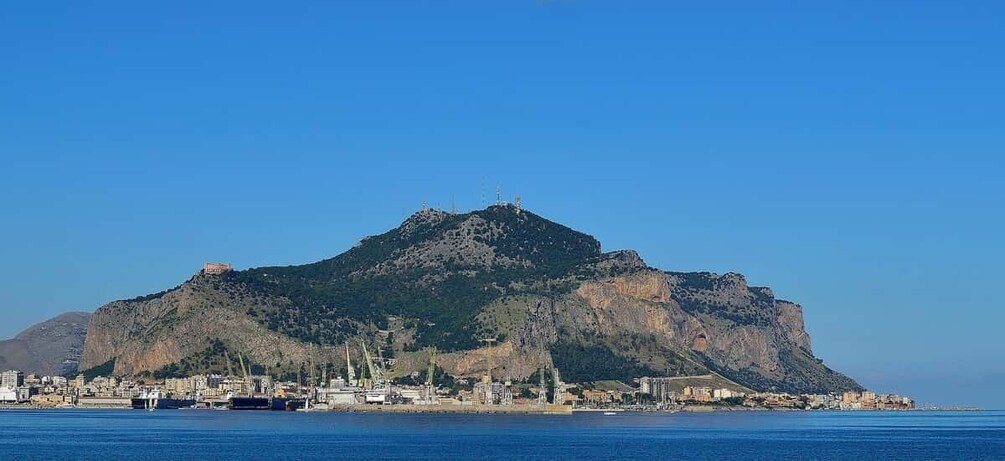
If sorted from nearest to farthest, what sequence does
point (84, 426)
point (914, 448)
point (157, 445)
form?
point (157, 445)
point (914, 448)
point (84, 426)

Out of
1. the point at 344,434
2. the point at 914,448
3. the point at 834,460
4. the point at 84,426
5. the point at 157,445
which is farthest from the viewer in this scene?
the point at 84,426

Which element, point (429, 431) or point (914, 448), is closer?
point (914, 448)

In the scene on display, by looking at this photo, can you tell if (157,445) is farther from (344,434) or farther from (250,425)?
(250,425)

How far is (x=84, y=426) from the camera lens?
192 m

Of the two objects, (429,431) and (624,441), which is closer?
(624,441)

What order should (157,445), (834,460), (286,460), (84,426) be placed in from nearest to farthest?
(286,460), (834,460), (157,445), (84,426)

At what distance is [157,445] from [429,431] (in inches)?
1660

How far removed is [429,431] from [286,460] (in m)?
55.8

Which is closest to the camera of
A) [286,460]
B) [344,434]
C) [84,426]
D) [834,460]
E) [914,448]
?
[286,460]

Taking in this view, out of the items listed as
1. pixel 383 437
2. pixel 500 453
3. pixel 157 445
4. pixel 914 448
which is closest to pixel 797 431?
pixel 914 448

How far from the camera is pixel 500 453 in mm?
132750

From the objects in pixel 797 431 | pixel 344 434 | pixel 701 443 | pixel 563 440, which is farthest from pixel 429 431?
pixel 797 431

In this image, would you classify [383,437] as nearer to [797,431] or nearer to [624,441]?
[624,441]

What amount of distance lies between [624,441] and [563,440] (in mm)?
6356
